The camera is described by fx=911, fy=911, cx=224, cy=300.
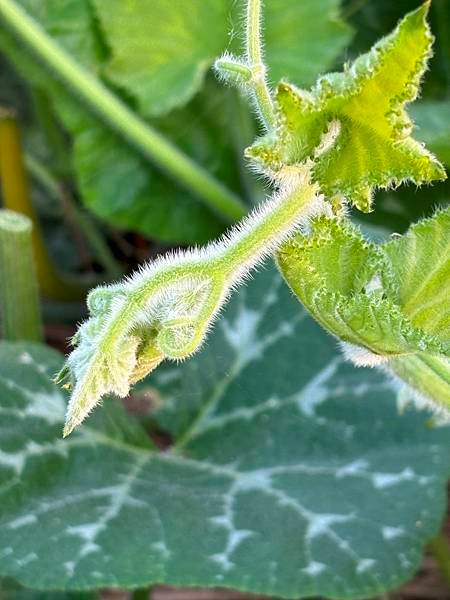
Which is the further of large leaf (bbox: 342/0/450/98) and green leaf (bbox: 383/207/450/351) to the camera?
large leaf (bbox: 342/0/450/98)

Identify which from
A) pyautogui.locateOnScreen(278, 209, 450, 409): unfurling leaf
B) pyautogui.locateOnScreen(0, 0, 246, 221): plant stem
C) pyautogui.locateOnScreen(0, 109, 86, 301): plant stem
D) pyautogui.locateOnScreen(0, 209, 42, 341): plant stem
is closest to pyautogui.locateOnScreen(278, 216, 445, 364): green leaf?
pyautogui.locateOnScreen(278, 209, 450, 409): unfurling leaf

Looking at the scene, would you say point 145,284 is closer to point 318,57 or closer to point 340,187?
point 340,187

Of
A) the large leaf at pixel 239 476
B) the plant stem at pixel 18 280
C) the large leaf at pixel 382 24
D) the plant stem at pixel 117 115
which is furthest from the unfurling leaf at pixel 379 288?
the large leaf at pixel 382 24

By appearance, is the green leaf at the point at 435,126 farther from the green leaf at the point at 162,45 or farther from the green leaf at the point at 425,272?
the green leaf at the point at 425,272

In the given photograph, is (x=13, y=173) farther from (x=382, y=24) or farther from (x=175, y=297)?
(x=175, y=297)

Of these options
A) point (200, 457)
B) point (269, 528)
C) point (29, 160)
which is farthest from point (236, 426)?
point (29, 160)

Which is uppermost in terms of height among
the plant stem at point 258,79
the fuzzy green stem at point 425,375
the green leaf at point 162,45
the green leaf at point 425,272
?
the green leaf at point 162,45

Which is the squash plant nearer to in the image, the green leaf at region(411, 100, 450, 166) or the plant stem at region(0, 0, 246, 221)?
the plant stem at region(0, 0, 246, 221)
